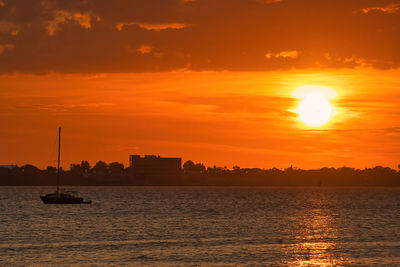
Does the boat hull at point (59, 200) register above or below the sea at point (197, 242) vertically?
above

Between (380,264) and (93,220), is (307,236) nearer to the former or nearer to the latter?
(380,264)

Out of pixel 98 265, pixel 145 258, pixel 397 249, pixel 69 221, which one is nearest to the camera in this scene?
pixel 98 265

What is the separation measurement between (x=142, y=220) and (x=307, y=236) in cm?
4062

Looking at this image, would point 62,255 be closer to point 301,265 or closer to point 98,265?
point 98,265

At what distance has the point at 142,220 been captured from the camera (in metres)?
130

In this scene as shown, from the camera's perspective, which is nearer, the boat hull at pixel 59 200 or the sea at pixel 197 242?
the sea at pixel 197 242

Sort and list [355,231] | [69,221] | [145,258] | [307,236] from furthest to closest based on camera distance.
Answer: [69,221] → [355,231] → [307,236] → [145,258]

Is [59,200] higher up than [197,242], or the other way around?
[59,200]

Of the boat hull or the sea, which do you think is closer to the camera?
the sea

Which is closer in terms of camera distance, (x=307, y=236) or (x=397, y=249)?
(x=397, y=249)

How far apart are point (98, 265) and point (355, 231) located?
53.2 meters

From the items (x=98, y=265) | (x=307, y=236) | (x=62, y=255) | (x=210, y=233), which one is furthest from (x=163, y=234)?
(x=98, y=265)

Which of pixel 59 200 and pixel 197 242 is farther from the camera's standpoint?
pixel 59 200

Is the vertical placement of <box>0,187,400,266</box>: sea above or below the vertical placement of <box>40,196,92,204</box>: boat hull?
below
